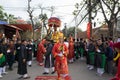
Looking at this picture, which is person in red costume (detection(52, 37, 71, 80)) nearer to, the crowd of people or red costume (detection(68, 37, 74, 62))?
the crowd of people

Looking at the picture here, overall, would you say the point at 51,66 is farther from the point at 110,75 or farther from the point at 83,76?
the point at 110,75

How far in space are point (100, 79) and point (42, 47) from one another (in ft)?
19.9

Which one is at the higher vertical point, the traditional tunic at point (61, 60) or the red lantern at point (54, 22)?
the red lantern at point (54, 22)

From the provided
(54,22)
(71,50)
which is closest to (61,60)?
(54,22)

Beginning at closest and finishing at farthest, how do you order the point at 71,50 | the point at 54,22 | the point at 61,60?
the point at 61,60
the point at 54,22
the point at 71,50

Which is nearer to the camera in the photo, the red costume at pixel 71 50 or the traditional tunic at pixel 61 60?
the traditional tunic at pixel 61 60

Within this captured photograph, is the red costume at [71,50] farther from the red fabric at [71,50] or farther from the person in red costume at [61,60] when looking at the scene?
the person in red costume at [61,60]

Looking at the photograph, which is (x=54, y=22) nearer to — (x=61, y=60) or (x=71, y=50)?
(x=61, y=60)

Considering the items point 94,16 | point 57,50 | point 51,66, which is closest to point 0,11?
point 94,16

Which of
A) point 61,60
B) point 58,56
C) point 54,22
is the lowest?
point 61,60

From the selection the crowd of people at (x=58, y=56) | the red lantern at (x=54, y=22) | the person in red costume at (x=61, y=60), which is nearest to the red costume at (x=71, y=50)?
the crowd of people at (x=58, y=56)

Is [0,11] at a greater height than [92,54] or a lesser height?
greater

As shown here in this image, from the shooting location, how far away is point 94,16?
85.8 ft

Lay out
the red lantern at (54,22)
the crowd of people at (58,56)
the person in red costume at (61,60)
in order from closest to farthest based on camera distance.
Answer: the person in red costume at (61,60), the crowd of people at (58,56), the red lantern at (54,22)
